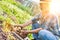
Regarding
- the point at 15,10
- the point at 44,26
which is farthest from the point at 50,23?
the point at 15,10

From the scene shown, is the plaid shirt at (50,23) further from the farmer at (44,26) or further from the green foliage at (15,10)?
the green foliage at (15,10)

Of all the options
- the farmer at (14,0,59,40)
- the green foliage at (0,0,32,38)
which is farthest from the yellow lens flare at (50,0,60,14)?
the green foliage at (0,0,32,38)

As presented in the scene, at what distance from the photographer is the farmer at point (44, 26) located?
3.48 metres

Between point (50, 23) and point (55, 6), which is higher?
point (55, 6)

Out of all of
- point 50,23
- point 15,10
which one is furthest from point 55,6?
point 15,10

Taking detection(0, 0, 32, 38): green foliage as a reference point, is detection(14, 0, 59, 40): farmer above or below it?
below

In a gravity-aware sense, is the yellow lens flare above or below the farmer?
above

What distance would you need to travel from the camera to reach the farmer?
348 cm

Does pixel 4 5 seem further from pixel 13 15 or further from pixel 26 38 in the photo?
pixel 26 38

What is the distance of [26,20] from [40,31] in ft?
0.63

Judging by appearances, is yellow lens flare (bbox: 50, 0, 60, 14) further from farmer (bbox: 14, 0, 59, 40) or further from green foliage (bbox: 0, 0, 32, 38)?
green foliage (bbox: 0, 0, 32, 38)

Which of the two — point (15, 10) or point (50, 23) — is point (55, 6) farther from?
point (15, 10)

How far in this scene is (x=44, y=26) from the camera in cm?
349

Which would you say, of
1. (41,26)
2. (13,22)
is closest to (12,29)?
(13,22)
